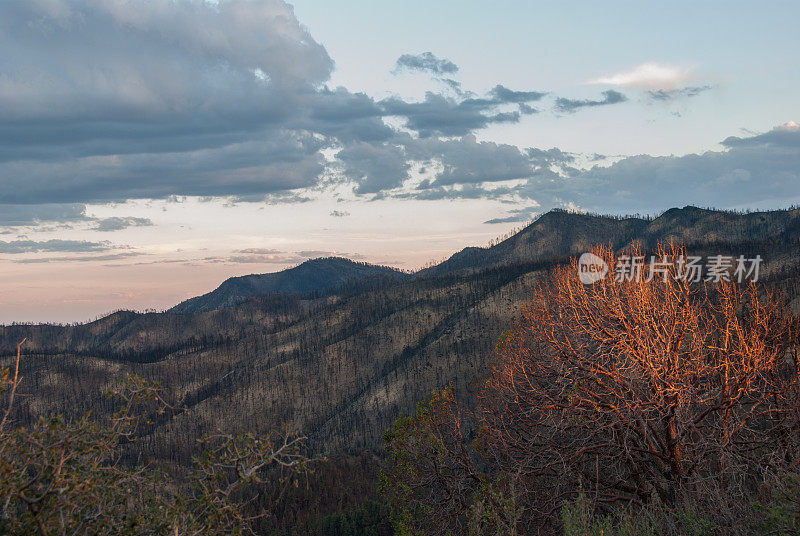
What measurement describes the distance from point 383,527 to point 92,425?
84.2 meters

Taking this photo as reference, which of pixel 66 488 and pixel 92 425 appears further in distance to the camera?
pixel 92 425

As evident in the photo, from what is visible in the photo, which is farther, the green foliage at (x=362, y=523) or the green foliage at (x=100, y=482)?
the green foliage at (x=362, y=523)

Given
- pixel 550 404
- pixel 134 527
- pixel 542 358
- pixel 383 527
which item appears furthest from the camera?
pixel 383 527

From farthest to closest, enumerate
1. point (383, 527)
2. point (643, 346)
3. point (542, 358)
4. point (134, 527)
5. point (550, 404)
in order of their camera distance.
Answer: point (383, 527) → point (542, 358) → point (550, 404) → point (643, 346) → point (134, 527)

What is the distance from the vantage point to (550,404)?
55.4ft

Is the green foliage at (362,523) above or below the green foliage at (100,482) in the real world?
below

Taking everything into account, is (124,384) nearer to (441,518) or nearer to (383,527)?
(441,518)

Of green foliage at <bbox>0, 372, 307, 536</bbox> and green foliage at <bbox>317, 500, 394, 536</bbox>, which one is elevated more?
green foliage at <bbox>0, 372, 307, 536</bbox>

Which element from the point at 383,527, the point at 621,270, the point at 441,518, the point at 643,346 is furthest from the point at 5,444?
the point at 383,527

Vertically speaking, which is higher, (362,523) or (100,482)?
(100,482)

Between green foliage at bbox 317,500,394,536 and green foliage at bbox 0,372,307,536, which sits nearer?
green foliage at bbox 0,372,307,536

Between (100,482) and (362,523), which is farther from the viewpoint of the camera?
(362,523)

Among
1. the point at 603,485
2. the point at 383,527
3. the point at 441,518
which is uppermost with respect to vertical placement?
the point at 603,485

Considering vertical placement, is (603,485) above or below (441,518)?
above
